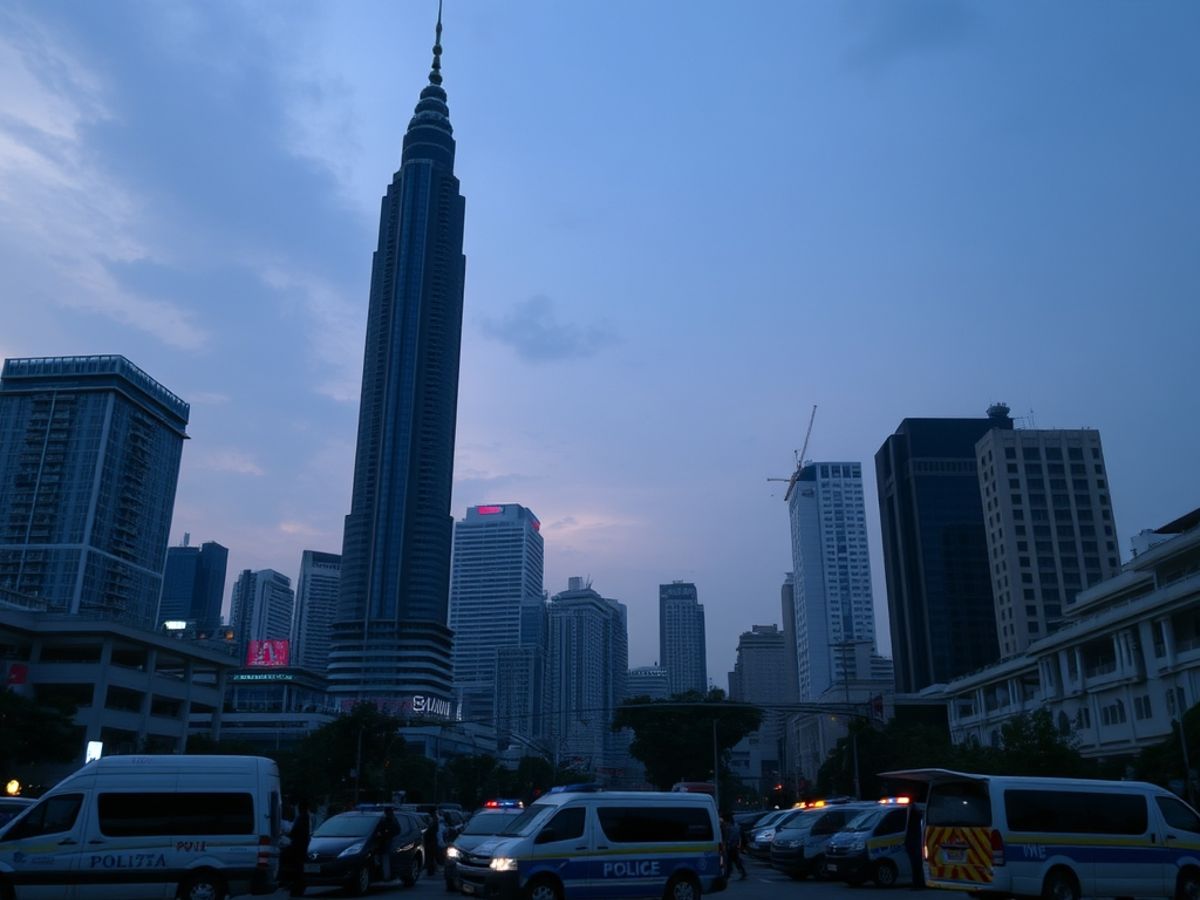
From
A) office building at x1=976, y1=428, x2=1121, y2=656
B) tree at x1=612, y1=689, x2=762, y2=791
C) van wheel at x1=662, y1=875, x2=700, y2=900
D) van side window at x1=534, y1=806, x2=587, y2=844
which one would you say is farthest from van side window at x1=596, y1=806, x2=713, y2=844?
office building at x1=976, y1=428, x2=1121, y2=656

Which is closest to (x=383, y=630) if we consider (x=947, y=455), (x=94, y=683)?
(x=947, y=455)

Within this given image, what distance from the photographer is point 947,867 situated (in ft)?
57.0

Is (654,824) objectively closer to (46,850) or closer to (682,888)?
(682,888)

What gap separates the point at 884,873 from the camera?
2422 centimetres

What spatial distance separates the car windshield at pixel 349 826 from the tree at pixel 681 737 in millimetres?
68431

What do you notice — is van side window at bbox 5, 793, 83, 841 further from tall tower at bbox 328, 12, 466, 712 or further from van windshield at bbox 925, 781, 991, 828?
tall tower at bbox 328, 12, 466, 712

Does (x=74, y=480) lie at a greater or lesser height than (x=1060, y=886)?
greater

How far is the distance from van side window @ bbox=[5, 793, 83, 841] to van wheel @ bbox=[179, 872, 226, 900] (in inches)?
85.5

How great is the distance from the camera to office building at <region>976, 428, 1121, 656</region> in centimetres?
12525

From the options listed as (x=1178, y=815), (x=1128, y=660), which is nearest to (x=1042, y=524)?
(x=1128, y=660)

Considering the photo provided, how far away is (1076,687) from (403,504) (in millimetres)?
147810

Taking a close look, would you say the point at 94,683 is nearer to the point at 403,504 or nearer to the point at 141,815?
the point at 141,815

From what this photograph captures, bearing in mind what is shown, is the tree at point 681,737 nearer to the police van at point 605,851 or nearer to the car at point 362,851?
the car at point 362,851

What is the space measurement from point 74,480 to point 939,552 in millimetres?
137772
